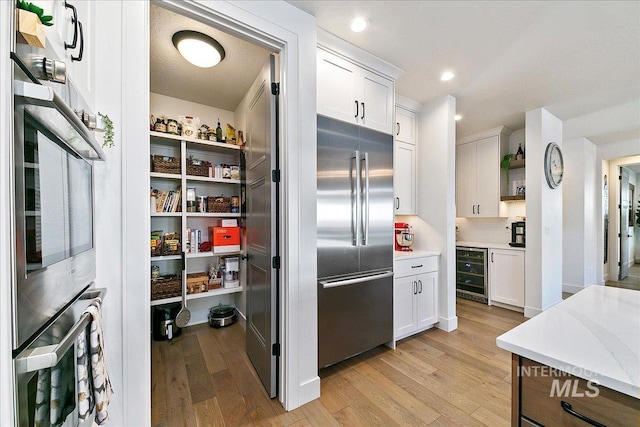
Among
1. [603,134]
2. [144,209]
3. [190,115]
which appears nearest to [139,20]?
[144,209]

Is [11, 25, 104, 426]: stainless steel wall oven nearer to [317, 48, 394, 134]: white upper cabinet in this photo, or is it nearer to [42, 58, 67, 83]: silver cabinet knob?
[42, 58, 67, 83]: silver cabinet knob

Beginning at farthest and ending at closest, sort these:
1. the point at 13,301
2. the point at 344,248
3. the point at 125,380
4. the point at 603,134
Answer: the point at 603,134, the point at 344,248, the point at 125,380, the point at 13,301

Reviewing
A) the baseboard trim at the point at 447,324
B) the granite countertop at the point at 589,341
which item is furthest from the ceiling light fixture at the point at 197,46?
the baseboard trim at the point at 447,324

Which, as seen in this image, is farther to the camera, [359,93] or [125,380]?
[359,93]

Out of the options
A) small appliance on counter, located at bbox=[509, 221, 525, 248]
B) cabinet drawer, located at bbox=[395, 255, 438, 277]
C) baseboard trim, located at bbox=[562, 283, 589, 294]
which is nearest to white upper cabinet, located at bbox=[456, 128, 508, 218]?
small appliance on counter, located at bbox=[509, 221, 525, 248]

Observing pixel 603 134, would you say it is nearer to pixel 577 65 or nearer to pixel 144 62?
pixel 577 65

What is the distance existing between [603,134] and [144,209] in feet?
20.8

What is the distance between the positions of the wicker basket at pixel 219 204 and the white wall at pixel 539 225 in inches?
156

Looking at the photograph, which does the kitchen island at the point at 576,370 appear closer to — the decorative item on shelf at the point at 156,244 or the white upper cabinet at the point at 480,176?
the decorative item on shelf at the point at 156,244

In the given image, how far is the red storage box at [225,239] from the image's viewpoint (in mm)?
2936

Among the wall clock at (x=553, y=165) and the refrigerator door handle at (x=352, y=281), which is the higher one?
the wall clock at (x=553, y=165)

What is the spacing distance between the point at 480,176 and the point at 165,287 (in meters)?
4.75

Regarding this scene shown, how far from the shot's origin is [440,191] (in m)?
2.95

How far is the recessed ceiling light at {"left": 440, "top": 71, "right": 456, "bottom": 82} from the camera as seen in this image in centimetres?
252
